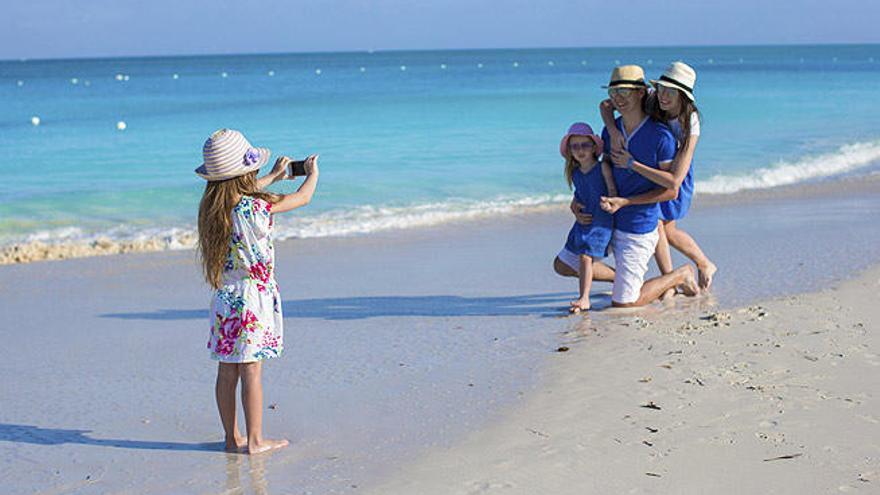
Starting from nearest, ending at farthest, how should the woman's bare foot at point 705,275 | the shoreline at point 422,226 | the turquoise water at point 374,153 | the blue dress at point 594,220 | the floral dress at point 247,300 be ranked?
1. the floral dress at point 247,300
2. the blue dress at point 594,220
3. the woman's bare foot at point 705,275
4. the shoreline at point 422,226
5. the turquoise water at point 374,153

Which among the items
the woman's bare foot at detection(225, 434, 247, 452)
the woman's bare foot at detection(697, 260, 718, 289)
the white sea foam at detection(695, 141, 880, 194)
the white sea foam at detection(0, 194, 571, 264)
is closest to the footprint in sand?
the woman's bare foot at detection(225, 434, 247, 452)

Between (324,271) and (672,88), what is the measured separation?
10.7 ft

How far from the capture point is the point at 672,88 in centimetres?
625

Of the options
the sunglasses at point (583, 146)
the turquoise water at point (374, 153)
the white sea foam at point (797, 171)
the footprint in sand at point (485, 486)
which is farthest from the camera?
the white sea foam at point (797, 171)

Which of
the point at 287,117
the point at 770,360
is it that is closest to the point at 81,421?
the point at 770,360

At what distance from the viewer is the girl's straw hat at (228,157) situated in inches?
165

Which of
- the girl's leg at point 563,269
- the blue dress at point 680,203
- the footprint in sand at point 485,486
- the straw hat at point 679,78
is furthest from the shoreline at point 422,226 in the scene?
the footprint in sand at point 485,486

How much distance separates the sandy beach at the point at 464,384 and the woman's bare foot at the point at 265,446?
44 millimetres

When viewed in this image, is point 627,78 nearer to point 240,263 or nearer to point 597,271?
point 597,271

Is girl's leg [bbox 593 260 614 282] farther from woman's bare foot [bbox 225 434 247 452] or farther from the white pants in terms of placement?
woman's bare foot [bbox 225 434 247 452]

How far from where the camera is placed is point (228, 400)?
440 centimetres

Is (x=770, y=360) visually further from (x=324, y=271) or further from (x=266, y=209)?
(x=324, y=271)

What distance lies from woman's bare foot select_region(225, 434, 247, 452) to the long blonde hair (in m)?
0.69

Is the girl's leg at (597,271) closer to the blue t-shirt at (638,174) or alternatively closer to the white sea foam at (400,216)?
the blue t-shirt at (638,174)
